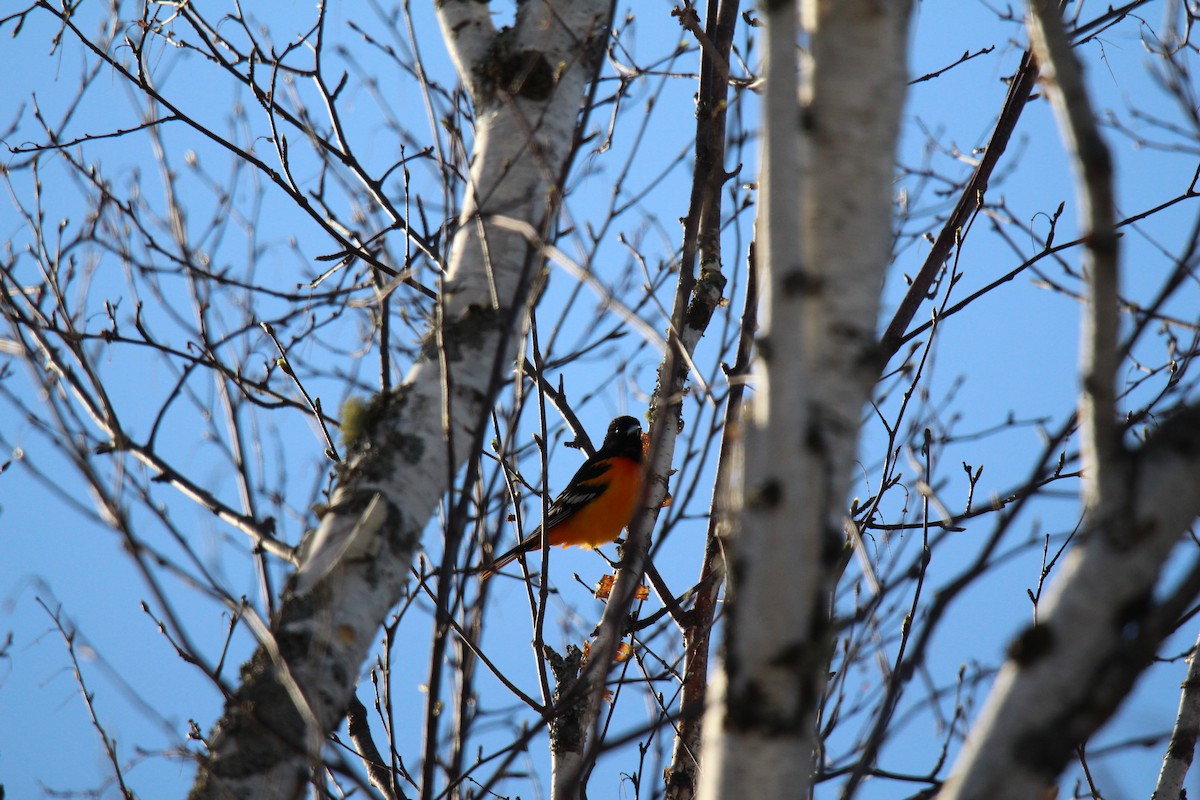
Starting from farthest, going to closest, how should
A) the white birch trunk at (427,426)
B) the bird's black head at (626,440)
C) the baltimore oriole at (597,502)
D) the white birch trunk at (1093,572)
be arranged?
the bird's black head at (626,440) → the baltimore oriole at (597,502) → the white birch trunk at (427,426) → the white birch trunk at (1093,572)

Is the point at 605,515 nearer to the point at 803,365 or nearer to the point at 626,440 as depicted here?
the point at 626,440

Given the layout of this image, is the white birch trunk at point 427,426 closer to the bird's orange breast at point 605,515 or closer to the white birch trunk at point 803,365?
the white birch trunk at point 803,365

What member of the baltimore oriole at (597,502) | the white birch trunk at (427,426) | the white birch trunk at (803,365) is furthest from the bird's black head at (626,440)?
the white birch trunk at (803,365)

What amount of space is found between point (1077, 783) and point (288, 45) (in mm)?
4182

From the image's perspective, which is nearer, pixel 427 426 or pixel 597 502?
pixel 427 426

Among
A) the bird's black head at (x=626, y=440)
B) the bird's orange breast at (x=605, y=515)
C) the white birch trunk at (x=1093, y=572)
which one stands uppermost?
the bird's black head at (x=626, y=440)

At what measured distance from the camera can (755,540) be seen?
1.23m

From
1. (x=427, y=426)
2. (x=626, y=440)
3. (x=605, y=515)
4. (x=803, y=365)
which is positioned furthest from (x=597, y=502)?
(x=803, y=365)

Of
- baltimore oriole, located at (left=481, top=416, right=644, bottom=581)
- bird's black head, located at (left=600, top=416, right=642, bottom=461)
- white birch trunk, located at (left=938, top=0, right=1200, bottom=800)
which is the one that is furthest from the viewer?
bird's black head, located at (left=600, top=416, right=642, bottom=461)

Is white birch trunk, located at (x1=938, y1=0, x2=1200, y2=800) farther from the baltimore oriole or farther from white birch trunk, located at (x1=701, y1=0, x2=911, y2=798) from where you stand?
the baltimore oriole

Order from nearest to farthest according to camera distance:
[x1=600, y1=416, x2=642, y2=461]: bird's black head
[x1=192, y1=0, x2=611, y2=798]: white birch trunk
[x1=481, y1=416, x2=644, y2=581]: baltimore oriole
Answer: [x1=192, y1=0, x2=611, y2=798]: white birch trunk, [x1=481, y1=416, x2=644, y2=581]: baltimore oriole, [x1=600, y1=416, x2=642, y2=461]: bird's black head

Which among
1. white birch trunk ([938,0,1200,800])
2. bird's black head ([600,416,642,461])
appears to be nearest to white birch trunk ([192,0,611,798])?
white birch trunk ([938,0,1200,800])

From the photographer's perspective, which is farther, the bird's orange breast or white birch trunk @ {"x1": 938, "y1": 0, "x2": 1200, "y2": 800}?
the bird's orange breast

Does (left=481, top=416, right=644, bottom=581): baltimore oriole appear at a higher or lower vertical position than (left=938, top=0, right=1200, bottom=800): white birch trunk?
higher
